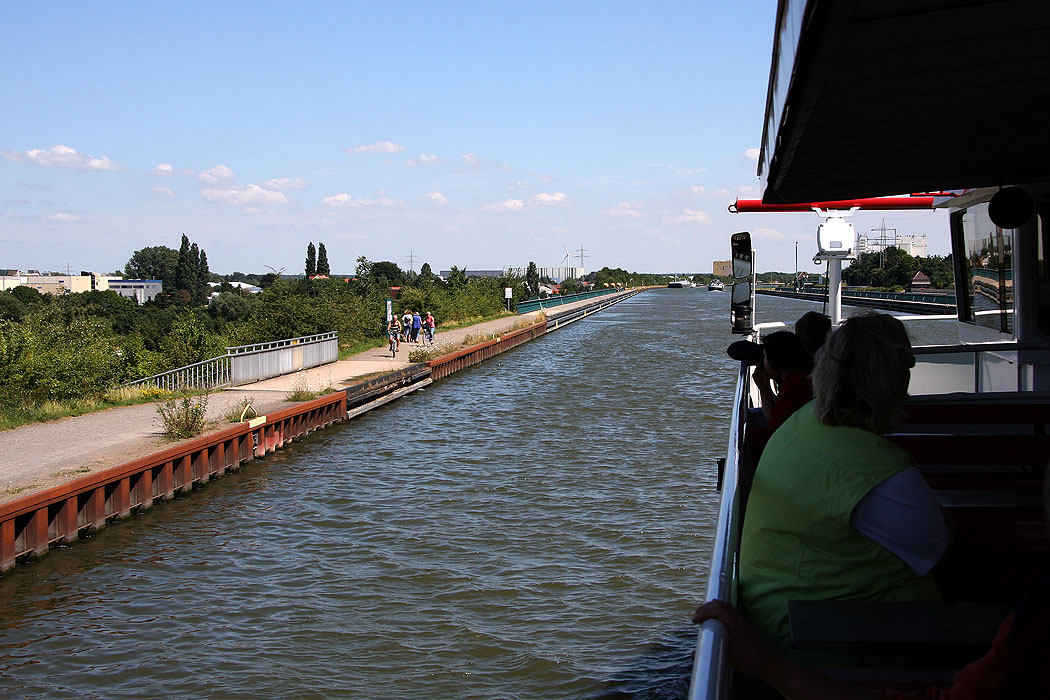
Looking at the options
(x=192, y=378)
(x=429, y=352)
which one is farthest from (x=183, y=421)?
(x=429, y=352)

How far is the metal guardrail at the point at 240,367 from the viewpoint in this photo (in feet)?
70.7

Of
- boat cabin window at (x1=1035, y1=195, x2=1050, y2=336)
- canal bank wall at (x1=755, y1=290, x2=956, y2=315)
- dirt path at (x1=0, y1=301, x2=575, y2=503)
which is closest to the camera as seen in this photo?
boat cabin window at (x1=1035, y1=195, x2=1050, y2=336)

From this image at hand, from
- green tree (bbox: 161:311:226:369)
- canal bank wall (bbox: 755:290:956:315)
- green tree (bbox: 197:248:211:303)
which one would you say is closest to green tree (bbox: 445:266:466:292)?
canal bank wall (bbox: 755:290:956:315)

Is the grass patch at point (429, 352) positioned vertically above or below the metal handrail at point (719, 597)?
below

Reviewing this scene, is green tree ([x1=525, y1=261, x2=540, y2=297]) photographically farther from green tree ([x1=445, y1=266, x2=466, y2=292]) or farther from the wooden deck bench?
the wooden deck bench

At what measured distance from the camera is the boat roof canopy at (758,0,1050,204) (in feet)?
7.34

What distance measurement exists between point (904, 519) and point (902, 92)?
142 centimetres

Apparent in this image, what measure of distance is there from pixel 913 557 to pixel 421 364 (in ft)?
87.9

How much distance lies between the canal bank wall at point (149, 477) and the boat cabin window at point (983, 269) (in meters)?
9.76

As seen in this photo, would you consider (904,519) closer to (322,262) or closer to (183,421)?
(183,421)

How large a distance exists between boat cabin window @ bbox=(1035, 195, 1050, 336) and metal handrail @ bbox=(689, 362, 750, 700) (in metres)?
4.50

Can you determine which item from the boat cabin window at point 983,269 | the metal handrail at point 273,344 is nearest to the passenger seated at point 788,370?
the boat cabin window at point 983,269

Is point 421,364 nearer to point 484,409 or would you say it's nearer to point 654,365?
point 484,409

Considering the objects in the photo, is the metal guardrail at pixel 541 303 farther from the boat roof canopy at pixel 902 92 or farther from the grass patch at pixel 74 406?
the boat roof canopy at pixel 902 92
